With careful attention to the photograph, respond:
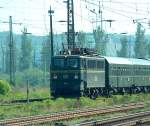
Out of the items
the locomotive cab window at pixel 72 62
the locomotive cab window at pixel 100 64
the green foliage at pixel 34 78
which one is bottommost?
the green foliage at pixel 34 78

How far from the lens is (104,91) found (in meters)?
43.4

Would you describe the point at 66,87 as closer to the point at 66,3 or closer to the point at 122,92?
the point at 122,92

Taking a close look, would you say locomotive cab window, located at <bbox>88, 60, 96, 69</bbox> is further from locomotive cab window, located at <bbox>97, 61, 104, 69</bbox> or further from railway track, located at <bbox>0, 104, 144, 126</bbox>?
railway track, located at <bbox>0, 104, 144, 126</bbox>

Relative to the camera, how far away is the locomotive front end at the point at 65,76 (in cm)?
3853

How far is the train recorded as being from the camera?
3856cm

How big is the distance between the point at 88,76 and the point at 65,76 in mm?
1561

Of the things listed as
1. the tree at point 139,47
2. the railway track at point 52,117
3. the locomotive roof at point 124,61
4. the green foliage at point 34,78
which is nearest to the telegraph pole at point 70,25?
the locomotive roof at point 124,61

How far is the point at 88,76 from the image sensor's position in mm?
39344

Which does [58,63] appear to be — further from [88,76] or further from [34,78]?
[34,78]

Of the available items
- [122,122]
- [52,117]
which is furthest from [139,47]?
[122,122]

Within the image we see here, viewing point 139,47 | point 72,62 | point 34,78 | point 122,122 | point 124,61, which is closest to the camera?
point 122,122

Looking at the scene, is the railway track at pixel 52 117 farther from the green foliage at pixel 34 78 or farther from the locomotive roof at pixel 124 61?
the green foliage at pixel 34 78

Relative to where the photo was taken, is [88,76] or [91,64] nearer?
[88,76]

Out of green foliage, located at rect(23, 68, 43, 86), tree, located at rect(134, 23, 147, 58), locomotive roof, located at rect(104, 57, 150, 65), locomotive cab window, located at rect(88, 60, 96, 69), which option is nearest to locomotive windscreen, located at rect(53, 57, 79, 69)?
locomotive cab window, located at rect(88, 60, 96, 69)
